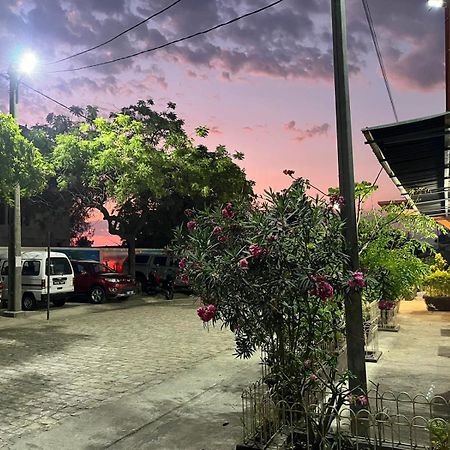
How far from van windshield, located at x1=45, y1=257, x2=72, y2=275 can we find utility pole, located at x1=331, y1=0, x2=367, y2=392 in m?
13.8

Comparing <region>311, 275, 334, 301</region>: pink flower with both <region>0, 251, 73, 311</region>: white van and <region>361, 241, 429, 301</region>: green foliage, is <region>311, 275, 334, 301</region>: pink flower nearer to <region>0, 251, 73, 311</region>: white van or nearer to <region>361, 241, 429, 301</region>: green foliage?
<region>361, 241, 429, 301</region>: green foliage

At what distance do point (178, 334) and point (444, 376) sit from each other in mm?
6076

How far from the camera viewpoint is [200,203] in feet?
71.7

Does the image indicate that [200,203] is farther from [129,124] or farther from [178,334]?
[178,334]

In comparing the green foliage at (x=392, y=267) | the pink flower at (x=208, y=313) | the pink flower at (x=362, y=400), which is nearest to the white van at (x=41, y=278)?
the green foliage at (x=392, y=267)


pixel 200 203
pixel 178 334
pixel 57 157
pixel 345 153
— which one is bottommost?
pixel 178 334

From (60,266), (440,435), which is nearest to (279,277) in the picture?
(440,435)

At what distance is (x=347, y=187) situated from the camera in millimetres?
4285

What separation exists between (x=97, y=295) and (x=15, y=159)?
821 cm

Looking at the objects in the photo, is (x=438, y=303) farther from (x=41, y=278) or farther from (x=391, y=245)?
(x=41, y=278)

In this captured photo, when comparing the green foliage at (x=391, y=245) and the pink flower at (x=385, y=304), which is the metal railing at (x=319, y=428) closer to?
the green foliage at (x=391, y=245)

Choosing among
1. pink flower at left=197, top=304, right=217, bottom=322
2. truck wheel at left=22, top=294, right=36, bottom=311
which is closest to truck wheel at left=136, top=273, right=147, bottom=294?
truck wheel at left=22, top=294, right=36, bottom=311

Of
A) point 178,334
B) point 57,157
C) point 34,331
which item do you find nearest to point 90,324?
point 34,331

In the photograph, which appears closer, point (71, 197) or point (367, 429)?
point (367, 429)
